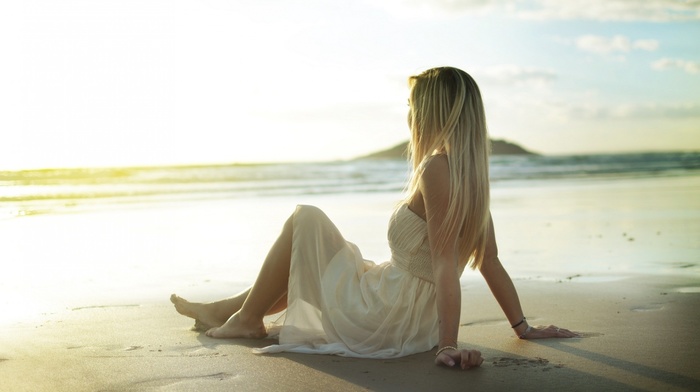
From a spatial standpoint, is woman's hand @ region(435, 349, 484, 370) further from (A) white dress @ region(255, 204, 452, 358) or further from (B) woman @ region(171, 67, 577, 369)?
(A) white dress @ region(255, 204, 452, 358)

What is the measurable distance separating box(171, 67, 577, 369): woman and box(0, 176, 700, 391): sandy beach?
159 millimetres

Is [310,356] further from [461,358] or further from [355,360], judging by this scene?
[461,358]

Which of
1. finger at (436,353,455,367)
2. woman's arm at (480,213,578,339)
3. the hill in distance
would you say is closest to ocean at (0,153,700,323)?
woman's arm at (480,213,578,339)

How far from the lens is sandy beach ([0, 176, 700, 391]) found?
3523mm

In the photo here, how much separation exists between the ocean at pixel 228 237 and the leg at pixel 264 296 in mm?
666

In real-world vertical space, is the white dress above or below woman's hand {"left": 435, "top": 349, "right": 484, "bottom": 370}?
above

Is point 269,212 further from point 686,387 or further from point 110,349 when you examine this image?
point 686,387

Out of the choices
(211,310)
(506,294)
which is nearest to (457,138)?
(506,294)

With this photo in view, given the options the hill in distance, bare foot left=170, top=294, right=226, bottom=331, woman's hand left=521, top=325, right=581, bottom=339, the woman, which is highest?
the hill in distance

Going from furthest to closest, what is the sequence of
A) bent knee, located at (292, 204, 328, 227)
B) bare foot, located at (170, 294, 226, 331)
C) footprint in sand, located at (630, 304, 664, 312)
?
1. footprint in sand, located at (630, 304, 664, 312)
2. bare foot, located at (170, 294, 226, 331)
3. bent knee, located at (292, 204, 328, 227)

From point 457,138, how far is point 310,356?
1.36 m

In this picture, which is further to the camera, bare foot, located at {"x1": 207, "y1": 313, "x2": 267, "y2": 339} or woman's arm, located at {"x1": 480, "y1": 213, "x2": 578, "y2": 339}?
bare foot, located at {"x1": 207, "y1": 313, "x2": 267, "y2": 339}

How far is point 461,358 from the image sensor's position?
3594 mm

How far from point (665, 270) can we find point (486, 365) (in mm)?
3437
